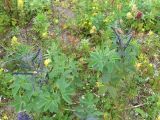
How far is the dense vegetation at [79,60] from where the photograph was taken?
3.28 meters

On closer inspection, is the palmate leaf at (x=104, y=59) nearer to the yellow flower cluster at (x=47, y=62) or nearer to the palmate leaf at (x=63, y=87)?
the palmate leaf at (x=63, y=87)

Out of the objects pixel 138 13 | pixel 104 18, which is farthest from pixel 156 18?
pixel 104 18

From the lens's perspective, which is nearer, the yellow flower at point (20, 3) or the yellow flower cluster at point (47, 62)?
the yellow flower cluster at point (47, 62)

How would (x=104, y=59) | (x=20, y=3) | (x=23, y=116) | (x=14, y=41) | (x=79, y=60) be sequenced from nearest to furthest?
(x=104, y=59) → (x=23, y=116) → (x=79, y=60) → (x=14, y=41) → (x=20, y=3)

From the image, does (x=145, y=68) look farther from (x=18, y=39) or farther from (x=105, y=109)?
(x=18, y=39)

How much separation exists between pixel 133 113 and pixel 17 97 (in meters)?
1.24

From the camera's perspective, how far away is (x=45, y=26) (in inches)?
182

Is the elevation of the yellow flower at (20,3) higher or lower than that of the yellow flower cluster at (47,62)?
higher

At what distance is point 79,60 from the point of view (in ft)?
13.6

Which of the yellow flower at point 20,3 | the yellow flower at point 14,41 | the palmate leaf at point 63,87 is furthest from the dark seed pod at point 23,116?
the yellow flower at point 20,3

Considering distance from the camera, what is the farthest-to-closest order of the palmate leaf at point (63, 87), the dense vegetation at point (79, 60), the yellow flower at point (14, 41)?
the yellow flower at point (14, 41) < the dense vegetation at point (79, 60) < the palmate leaf at point (63, 87)

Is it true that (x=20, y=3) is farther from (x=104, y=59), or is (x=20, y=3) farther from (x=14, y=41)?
(x=104, y=59)

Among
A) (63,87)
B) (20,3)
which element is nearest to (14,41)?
(20,3)

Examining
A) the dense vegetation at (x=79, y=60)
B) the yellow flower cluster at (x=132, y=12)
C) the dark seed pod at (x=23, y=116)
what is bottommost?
the dark seed pod at (x=23, y=116)
